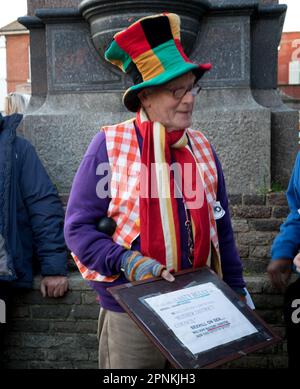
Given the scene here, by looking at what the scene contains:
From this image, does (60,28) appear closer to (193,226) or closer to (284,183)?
(284,183)

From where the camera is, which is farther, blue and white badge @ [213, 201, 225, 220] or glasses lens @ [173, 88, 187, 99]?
blue and white badge @ [213, 201, 225, 220]

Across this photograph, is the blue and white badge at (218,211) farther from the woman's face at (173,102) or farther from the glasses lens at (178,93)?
the glasses lens at (178,93)

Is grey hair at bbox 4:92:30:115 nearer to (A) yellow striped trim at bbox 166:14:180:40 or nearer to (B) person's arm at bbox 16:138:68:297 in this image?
(B) person's arm at bbox 16:138:68:297

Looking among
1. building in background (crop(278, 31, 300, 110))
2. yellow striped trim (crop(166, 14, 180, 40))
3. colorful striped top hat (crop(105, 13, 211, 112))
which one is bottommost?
colorful striped top hat (crop(105, 13, 211, 112))

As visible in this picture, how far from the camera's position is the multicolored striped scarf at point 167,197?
2.03m

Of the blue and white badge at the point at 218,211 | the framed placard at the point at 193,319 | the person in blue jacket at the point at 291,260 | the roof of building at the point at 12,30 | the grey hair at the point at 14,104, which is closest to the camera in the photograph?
the framed placard at the point at 193,319

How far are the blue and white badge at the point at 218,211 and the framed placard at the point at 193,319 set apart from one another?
1.13ft

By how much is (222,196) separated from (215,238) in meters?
0.23

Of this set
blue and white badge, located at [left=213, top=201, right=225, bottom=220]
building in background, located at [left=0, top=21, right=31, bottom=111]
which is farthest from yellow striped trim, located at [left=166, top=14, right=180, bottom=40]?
building in background, located at [left=0, top=21, right=31, bottom=111]

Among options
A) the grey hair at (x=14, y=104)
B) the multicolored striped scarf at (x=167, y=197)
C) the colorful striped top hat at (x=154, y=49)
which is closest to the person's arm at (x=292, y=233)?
the multicolored striped scarf at (x=167, y=197)

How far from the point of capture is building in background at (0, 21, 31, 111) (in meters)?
30.1

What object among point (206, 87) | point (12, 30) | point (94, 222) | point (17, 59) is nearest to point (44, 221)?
point (94, 222)

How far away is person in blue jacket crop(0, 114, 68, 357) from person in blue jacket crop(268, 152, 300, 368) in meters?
1.41

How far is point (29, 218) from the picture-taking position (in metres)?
3.36
